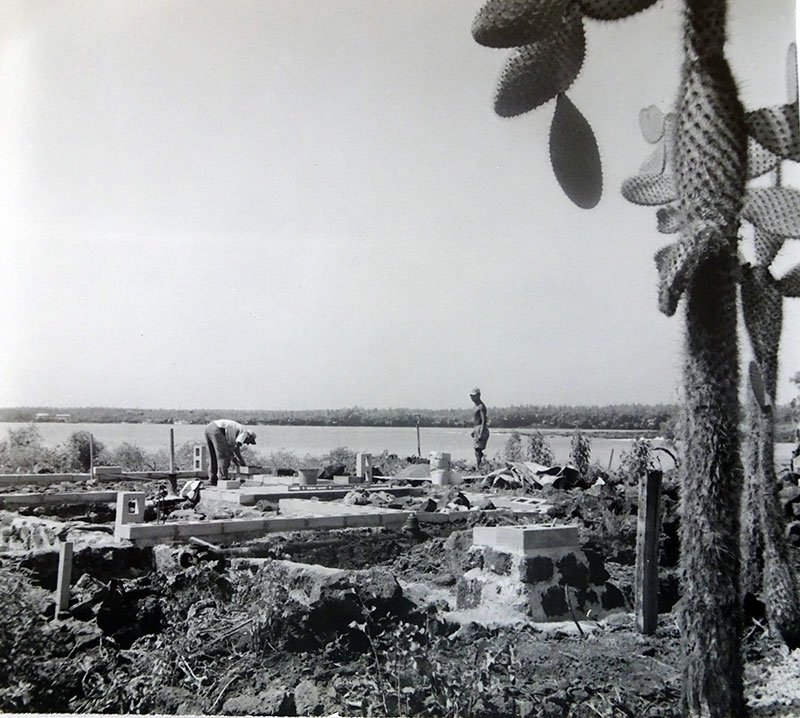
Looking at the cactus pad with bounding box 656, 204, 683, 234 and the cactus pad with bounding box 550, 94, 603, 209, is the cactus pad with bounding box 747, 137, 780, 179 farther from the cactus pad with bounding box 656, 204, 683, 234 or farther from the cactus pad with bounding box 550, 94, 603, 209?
the cactus pad with bounding box 550, 94, 603, 209

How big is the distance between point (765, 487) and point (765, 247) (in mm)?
1918

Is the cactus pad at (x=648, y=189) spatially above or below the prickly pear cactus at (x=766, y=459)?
above

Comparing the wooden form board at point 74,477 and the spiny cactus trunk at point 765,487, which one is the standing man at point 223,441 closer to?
the wooden form board at point 74,477

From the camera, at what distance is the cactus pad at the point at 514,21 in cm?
358

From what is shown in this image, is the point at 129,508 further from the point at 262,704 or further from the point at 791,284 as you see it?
the point at 791,284

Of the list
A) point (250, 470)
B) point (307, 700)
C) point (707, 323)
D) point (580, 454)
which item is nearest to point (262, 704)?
point (307, 700)

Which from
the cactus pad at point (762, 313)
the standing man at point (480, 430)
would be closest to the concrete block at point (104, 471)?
the standing man at point (480, 430)

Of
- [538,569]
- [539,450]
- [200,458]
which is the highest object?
[539,450]

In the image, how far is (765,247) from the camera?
5762 millimetres

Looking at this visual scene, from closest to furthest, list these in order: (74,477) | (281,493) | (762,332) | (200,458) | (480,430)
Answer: (762,332) < (281,493) < (480,430) < (74,477) < (200,458)

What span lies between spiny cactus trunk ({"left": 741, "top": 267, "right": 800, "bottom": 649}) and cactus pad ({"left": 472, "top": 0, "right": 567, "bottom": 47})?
2869mm

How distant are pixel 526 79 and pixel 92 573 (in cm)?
614

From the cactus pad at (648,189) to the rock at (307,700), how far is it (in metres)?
3.93

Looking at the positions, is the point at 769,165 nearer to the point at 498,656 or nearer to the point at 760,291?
the point at 760,291
